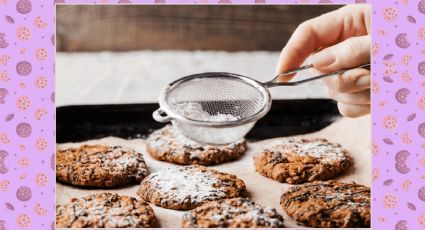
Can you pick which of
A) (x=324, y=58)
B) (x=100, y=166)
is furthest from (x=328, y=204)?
(x=100, y=166)

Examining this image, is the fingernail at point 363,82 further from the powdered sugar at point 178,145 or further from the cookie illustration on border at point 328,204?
the powdered sugar at point 178,145

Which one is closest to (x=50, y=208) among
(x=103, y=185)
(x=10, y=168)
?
(x=10, y=168)

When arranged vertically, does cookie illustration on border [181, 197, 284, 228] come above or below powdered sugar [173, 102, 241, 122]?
below

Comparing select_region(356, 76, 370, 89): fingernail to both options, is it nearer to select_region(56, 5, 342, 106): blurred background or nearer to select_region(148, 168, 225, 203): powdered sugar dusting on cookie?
select_region(148, 168, 225, 203): powdered sugar dusting on cookie

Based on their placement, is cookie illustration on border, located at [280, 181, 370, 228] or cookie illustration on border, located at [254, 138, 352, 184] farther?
cookie illustration on border, located at [254, 138, 352, 184]

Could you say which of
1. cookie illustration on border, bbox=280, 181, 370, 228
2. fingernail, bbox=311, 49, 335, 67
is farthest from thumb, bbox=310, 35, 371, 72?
cookie illustration on border, bbox=280, 181, 370, 228

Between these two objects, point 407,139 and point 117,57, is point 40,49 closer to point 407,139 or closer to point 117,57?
point 407,139
